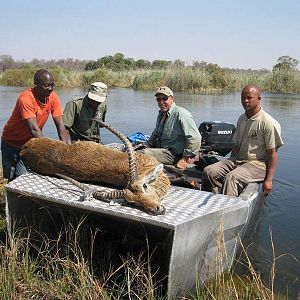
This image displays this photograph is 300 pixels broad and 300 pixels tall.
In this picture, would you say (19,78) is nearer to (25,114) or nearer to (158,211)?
(25,114)

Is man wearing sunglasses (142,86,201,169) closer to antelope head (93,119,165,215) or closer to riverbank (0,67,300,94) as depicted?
antelope head (93,119,165,215)

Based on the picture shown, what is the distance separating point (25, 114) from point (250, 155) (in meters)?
2.72

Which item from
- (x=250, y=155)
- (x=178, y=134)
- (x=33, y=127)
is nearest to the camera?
(x=33, y=127)

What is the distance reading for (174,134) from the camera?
5.98 meters

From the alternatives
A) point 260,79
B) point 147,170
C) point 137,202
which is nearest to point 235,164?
point 147,170

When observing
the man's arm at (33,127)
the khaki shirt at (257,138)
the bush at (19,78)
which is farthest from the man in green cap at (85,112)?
the bush at (19,78)

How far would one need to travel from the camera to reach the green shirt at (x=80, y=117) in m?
6.04

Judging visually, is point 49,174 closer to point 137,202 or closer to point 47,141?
point 47,141

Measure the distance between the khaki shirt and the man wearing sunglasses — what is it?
0.58 metres

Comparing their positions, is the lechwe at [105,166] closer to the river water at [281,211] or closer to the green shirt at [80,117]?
the river water at [281,211]

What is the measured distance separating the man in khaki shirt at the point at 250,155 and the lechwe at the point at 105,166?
1.41m

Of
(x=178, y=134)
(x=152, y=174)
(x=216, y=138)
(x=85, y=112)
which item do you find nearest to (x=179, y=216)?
(x=152, y=174)

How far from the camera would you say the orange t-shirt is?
472cm

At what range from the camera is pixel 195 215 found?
330cm
